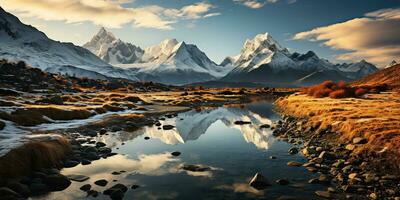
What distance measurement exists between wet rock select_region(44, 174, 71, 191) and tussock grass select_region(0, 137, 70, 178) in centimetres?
206

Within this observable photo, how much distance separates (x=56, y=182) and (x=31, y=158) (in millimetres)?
4147

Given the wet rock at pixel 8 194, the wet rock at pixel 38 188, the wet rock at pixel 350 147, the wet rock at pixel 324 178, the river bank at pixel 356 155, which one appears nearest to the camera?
the wet rock at pixel 8 194

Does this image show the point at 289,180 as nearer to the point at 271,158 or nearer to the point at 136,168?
the point at 271,158

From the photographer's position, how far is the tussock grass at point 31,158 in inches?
908

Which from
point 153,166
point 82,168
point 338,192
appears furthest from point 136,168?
point 338,192

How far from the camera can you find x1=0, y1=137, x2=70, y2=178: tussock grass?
75.7ft

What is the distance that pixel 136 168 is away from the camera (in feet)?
92.5

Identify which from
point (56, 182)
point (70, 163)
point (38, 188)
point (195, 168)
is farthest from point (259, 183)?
point (70, 163)

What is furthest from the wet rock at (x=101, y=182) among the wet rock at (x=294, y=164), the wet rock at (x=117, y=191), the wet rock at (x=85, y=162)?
the wet rock at (x=294, y=164)

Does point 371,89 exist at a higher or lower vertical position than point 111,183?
higher

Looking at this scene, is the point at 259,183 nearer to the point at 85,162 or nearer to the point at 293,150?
the point at 293,150

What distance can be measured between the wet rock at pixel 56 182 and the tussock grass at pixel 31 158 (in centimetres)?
206

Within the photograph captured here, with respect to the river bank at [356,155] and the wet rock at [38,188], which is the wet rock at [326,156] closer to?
the river bank at [356,155]

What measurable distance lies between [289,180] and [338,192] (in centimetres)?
399
